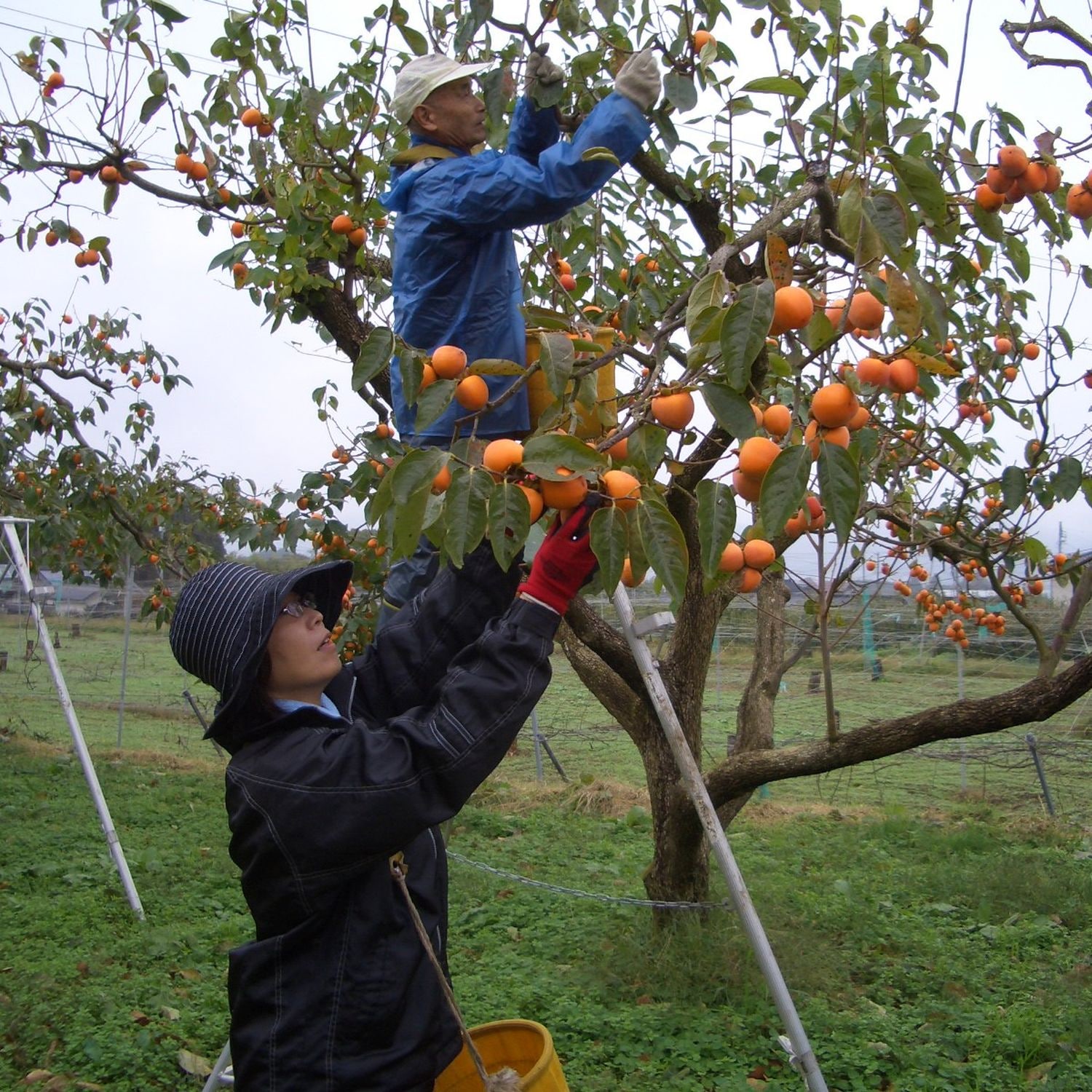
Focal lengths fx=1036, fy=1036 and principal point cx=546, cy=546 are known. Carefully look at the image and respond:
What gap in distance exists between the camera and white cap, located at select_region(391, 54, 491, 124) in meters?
1.75

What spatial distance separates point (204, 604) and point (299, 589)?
0.15 m

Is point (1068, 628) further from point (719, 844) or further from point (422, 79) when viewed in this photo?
point (422, 79)

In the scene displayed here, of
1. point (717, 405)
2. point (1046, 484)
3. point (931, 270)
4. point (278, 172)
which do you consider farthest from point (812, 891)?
point (717, 405)

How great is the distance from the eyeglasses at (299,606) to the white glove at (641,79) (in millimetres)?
865

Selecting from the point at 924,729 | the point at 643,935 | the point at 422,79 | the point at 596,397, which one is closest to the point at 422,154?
the point at 422,79

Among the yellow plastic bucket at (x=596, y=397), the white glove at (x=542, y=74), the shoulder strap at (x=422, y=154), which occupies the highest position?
the white glove at (x=542, y=74)

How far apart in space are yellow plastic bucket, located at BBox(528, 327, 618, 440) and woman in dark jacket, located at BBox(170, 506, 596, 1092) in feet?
0.45

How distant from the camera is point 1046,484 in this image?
10.3 feet

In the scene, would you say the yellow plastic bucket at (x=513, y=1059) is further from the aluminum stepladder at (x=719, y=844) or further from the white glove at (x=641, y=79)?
the white glove at (x=641, y=79)

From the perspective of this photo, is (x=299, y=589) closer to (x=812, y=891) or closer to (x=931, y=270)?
(x=931, y=270)

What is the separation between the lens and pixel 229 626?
4.55ft

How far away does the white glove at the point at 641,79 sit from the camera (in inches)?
57.9

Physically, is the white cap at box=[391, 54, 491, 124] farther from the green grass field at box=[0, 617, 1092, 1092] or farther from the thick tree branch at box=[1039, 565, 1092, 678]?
the green grass field at box=[0, 617, 1092, 1092]

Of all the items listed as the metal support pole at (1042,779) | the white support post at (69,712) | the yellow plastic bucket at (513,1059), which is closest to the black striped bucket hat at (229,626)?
the yellow plastic bucket at (513,1059)
